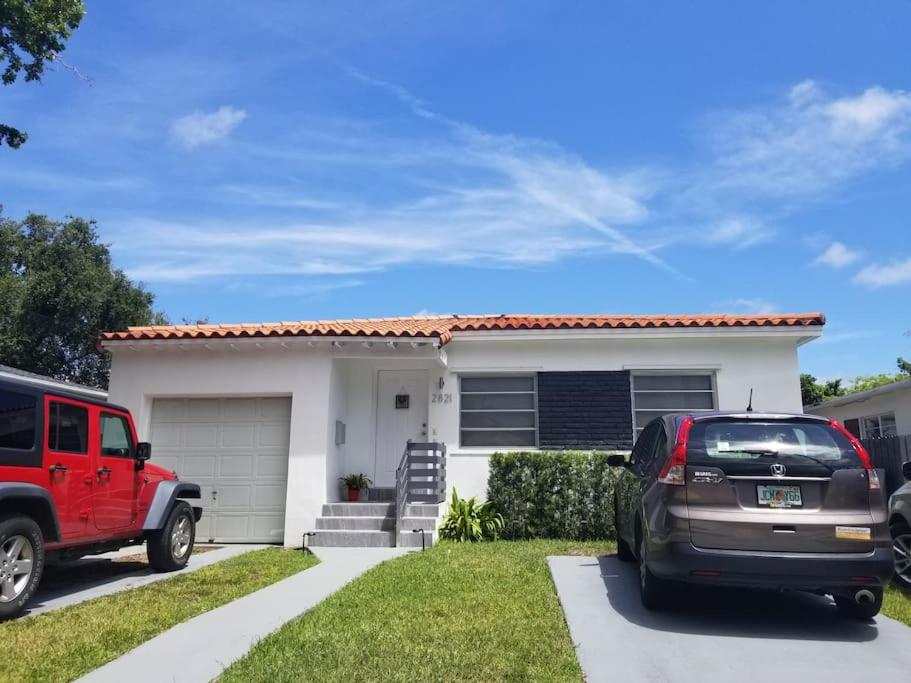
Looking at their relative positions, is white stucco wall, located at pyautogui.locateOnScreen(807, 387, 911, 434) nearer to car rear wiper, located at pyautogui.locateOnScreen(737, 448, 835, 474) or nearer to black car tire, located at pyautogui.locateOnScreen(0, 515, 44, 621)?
car rear wiper, located at pyautogui.locateOnScreen(737, 448, 835, 474)

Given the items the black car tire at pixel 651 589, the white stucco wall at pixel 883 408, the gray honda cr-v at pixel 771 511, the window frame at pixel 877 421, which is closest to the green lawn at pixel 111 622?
the black car tire at pixel 651 589

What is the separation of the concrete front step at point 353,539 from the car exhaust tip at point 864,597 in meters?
6.30

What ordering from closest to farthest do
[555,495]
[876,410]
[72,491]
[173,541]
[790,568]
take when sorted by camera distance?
[790,568], [72,491], [173,541], [555,495], [876,410]

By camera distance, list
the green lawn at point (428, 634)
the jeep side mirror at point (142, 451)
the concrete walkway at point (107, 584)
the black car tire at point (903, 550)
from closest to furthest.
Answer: the green lawn at point (428, 634) → the concrete walkway at point (107, 584) → the black car tire at point (903, 550) → the jeep side mirror at point (142, 451)

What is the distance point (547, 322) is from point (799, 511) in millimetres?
7292

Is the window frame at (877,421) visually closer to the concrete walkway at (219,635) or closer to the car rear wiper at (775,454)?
the car rear wiper at (775,454)

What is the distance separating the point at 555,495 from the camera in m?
10.8

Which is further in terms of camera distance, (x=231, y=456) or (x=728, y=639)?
(x=231, y=456)

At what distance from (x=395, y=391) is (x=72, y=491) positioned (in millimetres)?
6649

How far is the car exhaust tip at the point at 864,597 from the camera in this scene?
16.8 feet

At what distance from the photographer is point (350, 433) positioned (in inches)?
481

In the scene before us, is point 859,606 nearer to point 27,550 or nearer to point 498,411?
point 27,550

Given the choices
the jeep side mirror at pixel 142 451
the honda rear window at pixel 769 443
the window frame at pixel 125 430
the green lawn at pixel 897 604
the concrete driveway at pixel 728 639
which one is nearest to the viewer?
the concrete driveway at pixel 728 639

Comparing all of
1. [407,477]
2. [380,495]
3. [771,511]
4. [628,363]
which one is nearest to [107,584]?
[407,477]
